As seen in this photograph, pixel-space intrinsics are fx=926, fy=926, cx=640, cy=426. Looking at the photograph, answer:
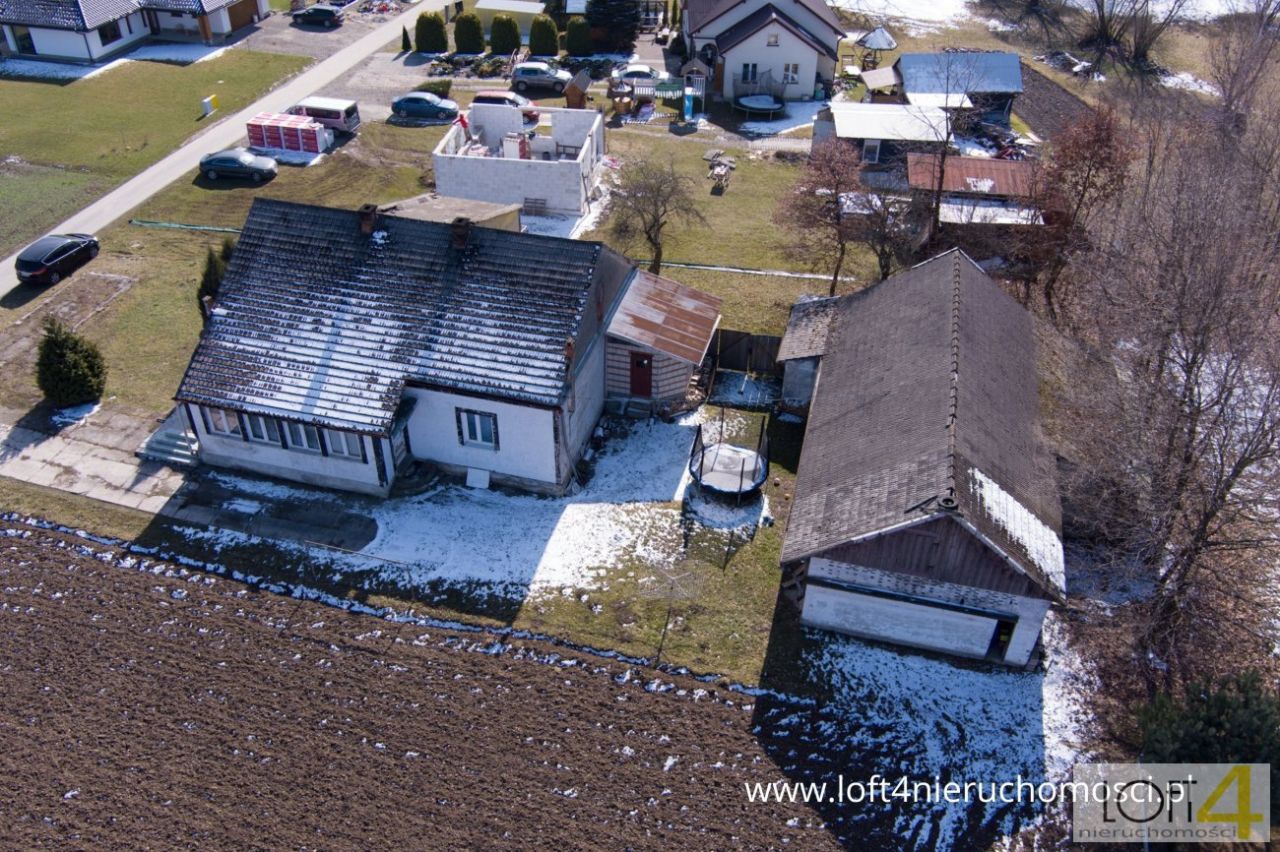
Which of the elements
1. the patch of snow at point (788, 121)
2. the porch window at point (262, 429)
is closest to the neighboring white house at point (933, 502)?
the porch window at point (262, 429)

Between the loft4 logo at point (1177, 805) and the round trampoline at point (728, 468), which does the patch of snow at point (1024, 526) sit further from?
the round trampoline at point (728, 468)

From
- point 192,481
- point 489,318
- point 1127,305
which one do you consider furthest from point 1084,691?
point 192,481

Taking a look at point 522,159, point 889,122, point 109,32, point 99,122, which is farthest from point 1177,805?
point 109,32

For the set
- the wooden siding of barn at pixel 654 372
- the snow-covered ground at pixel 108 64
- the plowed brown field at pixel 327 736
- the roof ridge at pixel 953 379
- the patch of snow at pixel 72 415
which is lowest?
the plowed brown field at pixel 327 736

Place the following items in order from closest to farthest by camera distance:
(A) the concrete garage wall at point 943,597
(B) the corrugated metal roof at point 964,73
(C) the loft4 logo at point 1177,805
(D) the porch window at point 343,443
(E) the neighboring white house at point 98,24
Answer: (C) the loft4 logo at point 1177,805 → (A) the concrete garage wall at point 943,597 → (D) the porch window at point 343,443 → (B) the corrugated metal roof at point 964,73 → (E) the neighboring white house at point 98,24

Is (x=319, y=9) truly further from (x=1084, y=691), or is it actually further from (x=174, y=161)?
(x=1084, y=691)

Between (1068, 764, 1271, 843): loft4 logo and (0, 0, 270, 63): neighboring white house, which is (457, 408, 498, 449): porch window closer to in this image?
(1068, 764, 1271, 843): loft4 logo
